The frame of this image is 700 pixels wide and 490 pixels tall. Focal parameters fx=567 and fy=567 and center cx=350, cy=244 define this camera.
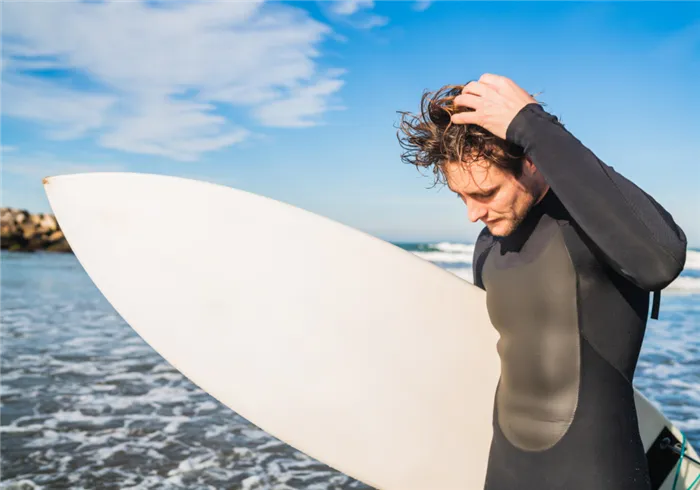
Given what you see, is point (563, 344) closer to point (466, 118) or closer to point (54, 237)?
point (466, 118)

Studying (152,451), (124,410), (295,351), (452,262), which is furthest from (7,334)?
(452,262)

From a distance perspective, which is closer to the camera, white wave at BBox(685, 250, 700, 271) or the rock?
white wave at BBox(685, 250, 700, 271)

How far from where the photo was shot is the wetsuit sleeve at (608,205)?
1.01 m

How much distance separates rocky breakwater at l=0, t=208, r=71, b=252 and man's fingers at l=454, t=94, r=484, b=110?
77.0ft

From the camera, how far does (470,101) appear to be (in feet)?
3.90

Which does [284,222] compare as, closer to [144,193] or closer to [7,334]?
[144,193]

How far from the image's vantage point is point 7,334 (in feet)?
18.9

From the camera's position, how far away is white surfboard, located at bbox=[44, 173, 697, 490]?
74.4 inches

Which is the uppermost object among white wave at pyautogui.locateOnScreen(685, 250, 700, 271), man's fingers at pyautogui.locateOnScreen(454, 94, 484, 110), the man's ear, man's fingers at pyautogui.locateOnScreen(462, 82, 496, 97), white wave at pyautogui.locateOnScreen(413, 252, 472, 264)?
white wave at pyautogui.locateOnScreen(685, 250, 700, 271)

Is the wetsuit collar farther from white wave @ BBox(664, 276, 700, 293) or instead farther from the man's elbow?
white wave @ BBox(664, 276, 700, 293)

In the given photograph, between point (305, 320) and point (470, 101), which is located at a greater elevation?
point (470, 101)

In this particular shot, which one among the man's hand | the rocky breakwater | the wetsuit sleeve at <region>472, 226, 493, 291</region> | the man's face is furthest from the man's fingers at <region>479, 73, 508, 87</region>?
the rocky breakwater

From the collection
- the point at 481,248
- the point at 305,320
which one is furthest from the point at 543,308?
the point at 305,320

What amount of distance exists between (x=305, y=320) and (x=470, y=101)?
109 centimetres
